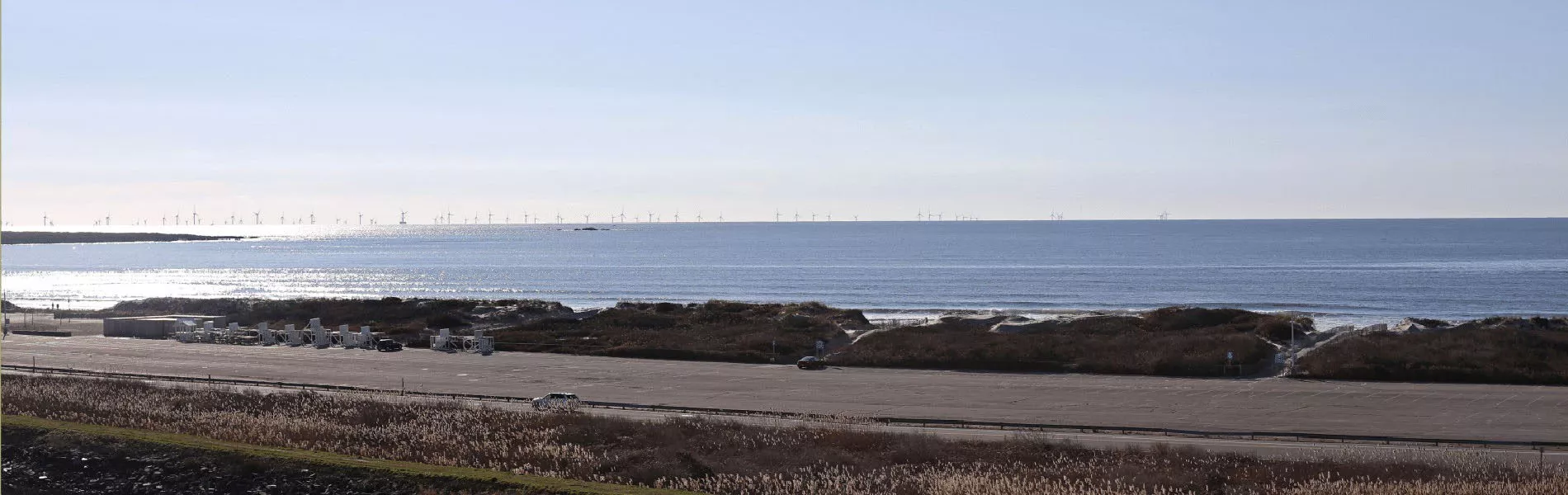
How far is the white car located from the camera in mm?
39250

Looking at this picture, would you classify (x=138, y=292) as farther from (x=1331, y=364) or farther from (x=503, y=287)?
(x=1331, y=364)

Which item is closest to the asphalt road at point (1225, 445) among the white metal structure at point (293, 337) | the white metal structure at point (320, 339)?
the white metal structure at point (320, 339)

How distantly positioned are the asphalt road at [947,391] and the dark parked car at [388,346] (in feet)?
4.94

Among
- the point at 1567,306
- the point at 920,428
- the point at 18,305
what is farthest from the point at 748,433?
the point at 18,305

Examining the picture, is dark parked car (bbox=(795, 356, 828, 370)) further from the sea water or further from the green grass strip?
the sea water

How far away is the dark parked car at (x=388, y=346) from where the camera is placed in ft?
216

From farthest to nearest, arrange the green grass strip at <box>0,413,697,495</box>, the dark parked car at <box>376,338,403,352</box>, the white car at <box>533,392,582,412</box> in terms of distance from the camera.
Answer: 1. the dark parked car at <box>376,338,403,352</box>
2. the white car at <box>533,392,582,412</box>
3. the green grass strip at <box>0,413,697,495</box>

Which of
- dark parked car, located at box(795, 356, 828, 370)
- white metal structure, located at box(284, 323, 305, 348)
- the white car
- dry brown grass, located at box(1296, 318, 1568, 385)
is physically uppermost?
dry brown grass, located at box(1296, 318, 1568, 385)

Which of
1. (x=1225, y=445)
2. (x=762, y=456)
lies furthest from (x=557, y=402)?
(x=1225, y=445)

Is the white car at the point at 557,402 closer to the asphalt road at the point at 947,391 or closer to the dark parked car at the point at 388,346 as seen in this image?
the asphalt road at the point at 947,391

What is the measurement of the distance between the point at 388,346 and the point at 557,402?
1130 inches

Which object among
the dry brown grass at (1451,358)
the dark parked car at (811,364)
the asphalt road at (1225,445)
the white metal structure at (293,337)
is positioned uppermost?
the dry brown grass at (1451,358)

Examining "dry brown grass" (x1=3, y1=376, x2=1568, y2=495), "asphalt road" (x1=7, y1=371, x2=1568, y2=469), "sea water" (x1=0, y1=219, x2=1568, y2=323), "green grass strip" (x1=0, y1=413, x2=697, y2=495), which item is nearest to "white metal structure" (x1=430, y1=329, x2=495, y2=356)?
"dry brown grass" (x1=3, y1=376, x2=1568, y2=495)

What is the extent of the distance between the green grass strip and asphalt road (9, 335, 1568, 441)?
16.7 meters
